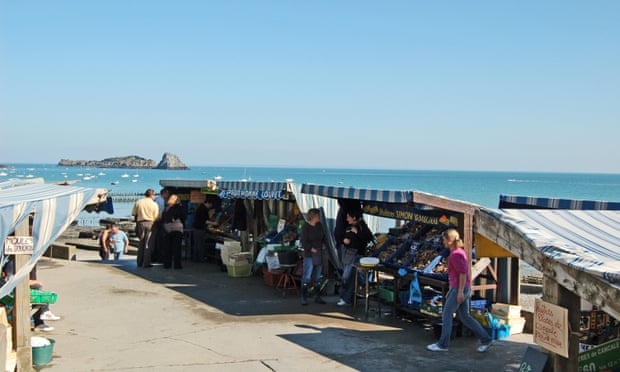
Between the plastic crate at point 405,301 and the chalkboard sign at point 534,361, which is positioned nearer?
the chalkboard sign at point 534,361

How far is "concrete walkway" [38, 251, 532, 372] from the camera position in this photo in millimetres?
8047

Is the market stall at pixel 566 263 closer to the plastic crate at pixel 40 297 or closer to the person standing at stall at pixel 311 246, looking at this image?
the person standing at stall at pixel 311 246

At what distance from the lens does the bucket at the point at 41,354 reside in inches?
303

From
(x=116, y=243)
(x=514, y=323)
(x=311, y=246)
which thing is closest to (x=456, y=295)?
(x=514, y=323)

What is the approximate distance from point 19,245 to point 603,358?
6.41 meters

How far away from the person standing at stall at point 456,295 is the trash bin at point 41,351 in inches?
197

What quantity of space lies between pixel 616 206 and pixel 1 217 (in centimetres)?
760

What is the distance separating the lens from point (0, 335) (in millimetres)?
5445

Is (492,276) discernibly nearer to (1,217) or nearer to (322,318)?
(322,318)

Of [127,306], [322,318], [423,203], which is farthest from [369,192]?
[127,306]

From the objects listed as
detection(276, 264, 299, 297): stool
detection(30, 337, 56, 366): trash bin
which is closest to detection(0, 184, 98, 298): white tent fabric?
detection(30, 337, 56, 366): trash bin

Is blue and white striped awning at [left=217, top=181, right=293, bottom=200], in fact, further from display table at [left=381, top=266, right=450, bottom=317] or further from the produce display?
display table at [left=381, top=266, right=450, bottom=317]

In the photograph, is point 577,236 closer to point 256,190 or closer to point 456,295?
point 456,295

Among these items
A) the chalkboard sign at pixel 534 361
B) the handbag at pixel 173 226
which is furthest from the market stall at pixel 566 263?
the handbag at pixel 173 226
